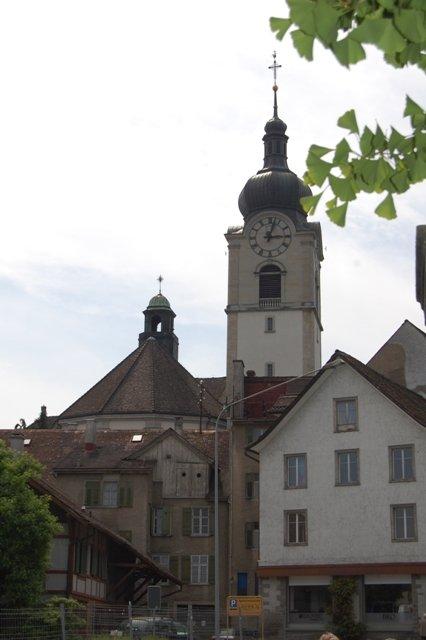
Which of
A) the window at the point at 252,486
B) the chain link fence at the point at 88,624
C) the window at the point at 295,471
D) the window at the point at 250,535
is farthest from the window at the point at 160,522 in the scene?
the chain link fence at the point at 88,624

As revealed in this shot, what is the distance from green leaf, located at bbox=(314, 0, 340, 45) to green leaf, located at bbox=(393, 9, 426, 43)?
1.01 feet

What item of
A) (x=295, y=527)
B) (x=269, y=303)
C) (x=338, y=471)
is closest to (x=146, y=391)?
(x=269, y=303)

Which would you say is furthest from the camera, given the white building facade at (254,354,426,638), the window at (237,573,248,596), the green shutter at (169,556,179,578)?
the green shutter at (169,556,179,578)

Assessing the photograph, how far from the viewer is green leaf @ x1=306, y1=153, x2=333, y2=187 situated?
597 centimetres

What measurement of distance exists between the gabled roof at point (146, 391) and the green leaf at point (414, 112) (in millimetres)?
66608

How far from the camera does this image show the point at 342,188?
6051 mm

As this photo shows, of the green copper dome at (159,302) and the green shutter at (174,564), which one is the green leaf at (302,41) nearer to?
the green shutter at (174,564)

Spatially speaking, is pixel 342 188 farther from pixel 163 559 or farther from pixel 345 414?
pixel 163 559

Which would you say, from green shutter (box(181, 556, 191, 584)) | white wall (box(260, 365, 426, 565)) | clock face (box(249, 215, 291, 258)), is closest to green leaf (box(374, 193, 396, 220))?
white wall (box(260, 365, 426, 565))

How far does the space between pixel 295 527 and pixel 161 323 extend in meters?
60.2

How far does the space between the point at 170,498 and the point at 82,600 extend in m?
14.8

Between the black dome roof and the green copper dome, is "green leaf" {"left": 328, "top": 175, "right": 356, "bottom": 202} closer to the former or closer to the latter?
the black dome roof

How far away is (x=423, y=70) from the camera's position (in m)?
5.64

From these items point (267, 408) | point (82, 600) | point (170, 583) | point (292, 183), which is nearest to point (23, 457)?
point (82, 600)
